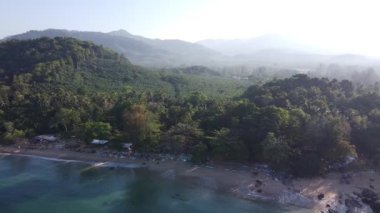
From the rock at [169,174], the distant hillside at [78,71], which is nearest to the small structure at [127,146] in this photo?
the rock at [169,174]

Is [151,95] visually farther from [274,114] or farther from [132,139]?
[274,114]

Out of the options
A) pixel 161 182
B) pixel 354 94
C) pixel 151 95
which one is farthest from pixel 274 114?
pixel 151 95

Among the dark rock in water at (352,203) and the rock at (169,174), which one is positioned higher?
the dark rock in water at (352,203)

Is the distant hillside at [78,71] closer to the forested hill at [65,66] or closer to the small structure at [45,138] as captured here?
the forested hill at [65,66]

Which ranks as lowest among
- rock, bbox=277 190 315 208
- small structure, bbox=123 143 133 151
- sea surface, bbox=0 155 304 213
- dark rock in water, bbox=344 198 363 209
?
sea surface, bbox=0 155 304 213

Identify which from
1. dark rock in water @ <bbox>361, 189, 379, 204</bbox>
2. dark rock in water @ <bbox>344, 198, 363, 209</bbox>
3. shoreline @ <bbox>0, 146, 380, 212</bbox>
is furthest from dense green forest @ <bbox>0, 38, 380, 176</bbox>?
dark rock in water @ <bbox>344, 198, 363, 209</bbox>

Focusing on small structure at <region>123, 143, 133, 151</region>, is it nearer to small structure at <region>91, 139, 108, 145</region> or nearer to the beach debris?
small structure at <region>91, 139, 108, 145</region>

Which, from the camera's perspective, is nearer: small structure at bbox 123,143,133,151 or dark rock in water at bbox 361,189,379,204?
dark rock in water at bbox 361,189,379,204
